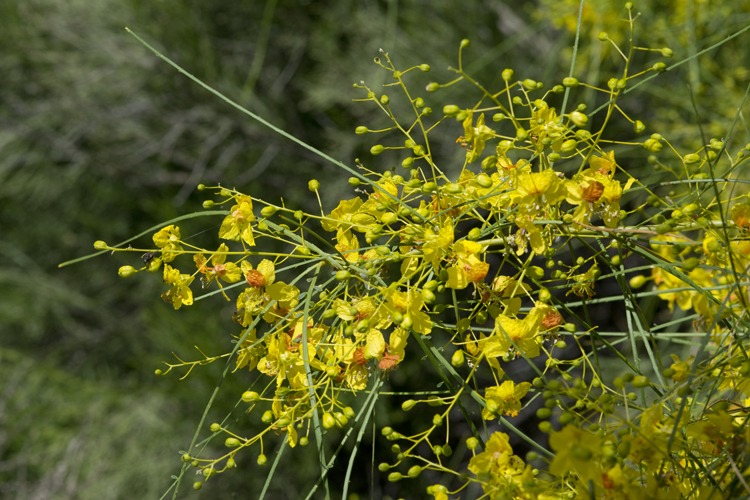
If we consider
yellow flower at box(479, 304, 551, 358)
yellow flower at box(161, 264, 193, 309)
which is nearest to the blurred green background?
yellow flower at box(161, 264, 193, 309)

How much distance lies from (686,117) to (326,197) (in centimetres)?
90

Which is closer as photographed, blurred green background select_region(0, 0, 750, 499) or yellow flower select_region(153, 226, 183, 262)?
yellow flower select_region(153, 226, 183, 262)

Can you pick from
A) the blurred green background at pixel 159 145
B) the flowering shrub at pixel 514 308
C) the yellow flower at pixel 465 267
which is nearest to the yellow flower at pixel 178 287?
the flowering shrub at pixel 514 308

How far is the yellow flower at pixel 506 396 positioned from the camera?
0.38m

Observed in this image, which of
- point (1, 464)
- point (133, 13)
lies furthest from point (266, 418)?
point (1, 464)

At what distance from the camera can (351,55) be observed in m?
1.42

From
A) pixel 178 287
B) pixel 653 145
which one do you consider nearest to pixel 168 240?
pixel 178 287

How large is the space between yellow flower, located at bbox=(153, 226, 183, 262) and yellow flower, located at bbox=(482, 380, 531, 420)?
0.89 feet

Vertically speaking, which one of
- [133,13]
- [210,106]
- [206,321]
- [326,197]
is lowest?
Result: [206,321]

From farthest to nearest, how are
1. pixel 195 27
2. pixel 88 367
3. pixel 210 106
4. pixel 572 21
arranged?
pixel 88 367, pixel 210 106, pixel 195 27, pixel 572 21

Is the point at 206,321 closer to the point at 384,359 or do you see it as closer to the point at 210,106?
the point at 210,106

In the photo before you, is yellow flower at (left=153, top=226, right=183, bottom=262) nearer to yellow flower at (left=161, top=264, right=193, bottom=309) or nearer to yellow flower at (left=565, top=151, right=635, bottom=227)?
yellow flower at (left=161, top=264, right=193, bottom=309)

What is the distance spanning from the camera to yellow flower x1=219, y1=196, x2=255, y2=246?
1.28 feet

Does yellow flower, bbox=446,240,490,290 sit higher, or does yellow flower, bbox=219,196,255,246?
yellow flower, bbox=446,240,490,290
